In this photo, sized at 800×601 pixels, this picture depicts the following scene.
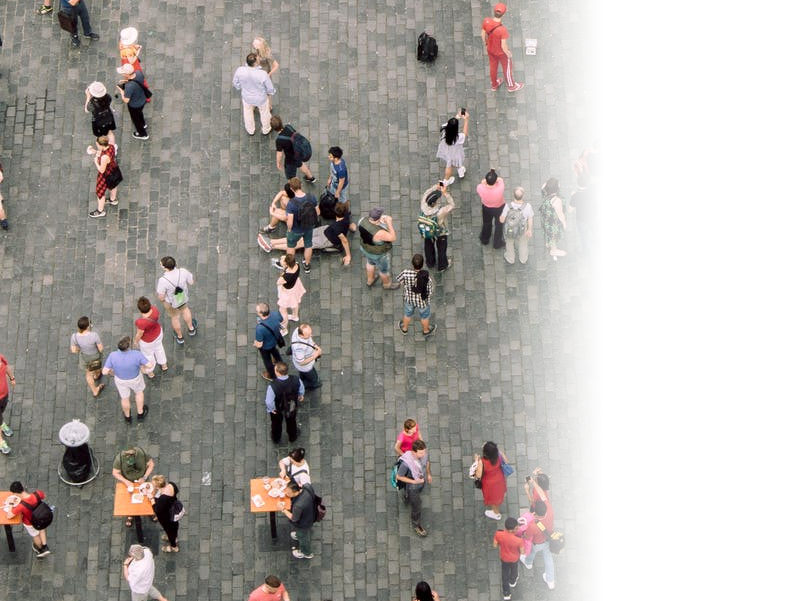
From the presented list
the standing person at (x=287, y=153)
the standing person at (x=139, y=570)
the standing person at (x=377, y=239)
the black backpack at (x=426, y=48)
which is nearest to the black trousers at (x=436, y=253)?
the standing person at (x=377, y=239)

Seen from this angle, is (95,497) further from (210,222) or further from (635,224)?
(635,224)

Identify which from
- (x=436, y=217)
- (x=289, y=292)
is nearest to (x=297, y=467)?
(x=289, y=292)

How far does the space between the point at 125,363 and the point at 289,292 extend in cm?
260

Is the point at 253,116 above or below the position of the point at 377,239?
above

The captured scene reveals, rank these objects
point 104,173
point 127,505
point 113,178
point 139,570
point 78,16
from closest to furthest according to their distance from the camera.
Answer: point 139,570
point 127,505
point 104,173
point 113,178
point 78,16

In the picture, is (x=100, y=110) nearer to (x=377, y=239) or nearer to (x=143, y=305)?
(x=143, y=305)

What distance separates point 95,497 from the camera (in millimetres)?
20219

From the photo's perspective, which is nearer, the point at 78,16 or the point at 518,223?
the point at 518,223

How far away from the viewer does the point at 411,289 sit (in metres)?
20.6

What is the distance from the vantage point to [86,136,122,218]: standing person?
71.5ft

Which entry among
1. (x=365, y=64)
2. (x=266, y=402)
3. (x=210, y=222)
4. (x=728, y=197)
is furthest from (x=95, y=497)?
(x=728, y=197)

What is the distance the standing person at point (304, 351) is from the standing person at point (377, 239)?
1550 millimetres

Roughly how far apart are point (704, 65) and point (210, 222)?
8.69m

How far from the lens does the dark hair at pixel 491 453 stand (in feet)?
61.5
